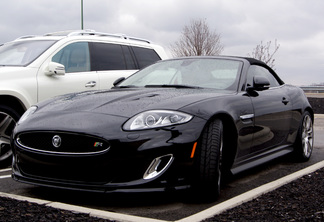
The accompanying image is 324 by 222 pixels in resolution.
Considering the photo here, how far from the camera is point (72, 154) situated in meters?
4.04

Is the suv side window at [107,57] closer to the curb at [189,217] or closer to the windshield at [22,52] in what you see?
the windshield at [22,52]

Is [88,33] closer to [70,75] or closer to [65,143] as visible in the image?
[70,75]

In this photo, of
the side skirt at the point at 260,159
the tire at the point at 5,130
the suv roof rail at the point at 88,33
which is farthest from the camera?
the suv roof rail at the point at 88,33

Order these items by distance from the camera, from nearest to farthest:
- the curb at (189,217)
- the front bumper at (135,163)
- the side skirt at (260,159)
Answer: the curb at (189,217) → the front bumper at (135,163) → the side skirt at (260,159)

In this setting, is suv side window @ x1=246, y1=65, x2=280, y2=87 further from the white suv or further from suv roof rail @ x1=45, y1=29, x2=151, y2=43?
suv roof rail @ x1=45, y1=29, x2=151, y2=43

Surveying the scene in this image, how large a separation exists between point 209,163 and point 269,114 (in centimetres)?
165

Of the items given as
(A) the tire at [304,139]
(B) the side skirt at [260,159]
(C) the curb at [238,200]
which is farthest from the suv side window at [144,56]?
(C) the curb at [238,200]

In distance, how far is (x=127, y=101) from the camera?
4543 millimetres

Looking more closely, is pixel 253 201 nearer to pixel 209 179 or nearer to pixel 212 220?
pixel 209 179

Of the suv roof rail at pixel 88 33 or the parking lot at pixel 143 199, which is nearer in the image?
the parking lot at pixel 143 199

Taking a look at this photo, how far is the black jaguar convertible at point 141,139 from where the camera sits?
3.99m

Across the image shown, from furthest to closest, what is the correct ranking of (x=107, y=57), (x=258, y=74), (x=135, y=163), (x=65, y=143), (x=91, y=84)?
(x=107, y=57) < (x=91, y=84) < (x=258, y=74) < (x=65, y=143) < (x=135, y=163)

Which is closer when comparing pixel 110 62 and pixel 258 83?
pixel 258 83

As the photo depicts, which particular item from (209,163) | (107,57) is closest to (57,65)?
(107,57)
